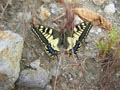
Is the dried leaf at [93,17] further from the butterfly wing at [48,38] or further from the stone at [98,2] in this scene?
the butterfly wing at [48,38]

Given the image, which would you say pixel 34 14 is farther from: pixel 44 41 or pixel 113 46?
pixel 113 46

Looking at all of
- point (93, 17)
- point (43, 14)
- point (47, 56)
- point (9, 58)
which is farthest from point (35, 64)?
point (93, 17)

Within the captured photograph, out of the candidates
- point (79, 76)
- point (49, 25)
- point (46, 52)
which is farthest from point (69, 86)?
point (49, 25)

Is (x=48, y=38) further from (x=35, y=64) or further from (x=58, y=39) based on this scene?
(x=35, y=64)

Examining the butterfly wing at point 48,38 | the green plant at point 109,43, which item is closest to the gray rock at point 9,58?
the butterfly wing at point 48,38

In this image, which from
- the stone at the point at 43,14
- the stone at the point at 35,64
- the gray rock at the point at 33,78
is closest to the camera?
the gray rock at the point at 33,78

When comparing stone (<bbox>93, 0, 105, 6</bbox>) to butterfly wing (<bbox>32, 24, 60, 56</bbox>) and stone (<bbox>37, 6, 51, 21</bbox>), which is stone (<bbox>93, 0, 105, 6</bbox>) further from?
butterfly wing (<bbox>32, 24, 60, 56</bbox>)

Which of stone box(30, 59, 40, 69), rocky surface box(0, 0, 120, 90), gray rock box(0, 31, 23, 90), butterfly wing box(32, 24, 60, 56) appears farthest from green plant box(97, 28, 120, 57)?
gray rock box(0, 31, 23, 90)
